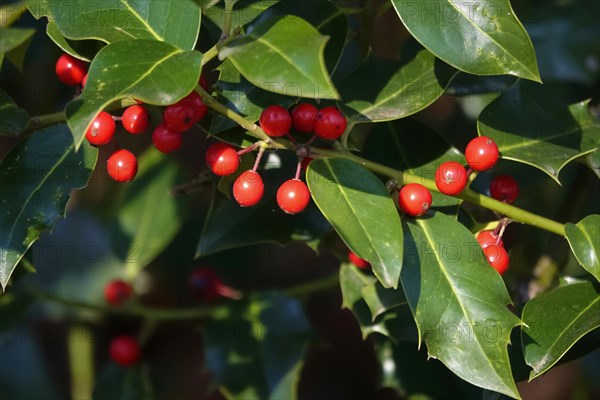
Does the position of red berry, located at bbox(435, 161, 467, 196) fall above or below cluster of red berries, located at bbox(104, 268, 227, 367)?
above

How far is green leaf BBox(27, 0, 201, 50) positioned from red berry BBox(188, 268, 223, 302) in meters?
0.78

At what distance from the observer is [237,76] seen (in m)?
1.01

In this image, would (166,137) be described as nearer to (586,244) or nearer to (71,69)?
(71,69)

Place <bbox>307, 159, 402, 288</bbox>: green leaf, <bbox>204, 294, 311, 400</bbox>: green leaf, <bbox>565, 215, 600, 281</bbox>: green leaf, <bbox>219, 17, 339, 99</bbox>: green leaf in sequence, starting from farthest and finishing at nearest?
<bbox>204, 294, 311, 400</bbox>: green leaf → <bbox>565, 215, 600, 281</bbox>: green leaf → <bbox>307, 159, 402, 288</bbox>: green leaf → <bbox>219, 17, 339, 99</bbox>: green leaf

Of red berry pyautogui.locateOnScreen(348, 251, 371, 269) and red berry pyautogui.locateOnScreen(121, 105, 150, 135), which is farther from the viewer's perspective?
red berry pyautogui.locateOnScreen(348, 251, 371, 269)

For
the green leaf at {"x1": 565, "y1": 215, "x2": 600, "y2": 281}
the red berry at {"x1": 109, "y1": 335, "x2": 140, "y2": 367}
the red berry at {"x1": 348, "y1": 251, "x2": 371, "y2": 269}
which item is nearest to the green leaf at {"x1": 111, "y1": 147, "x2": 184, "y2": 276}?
the red berry at {"x1": 109, "y1": 335, "x2": 140, "y2": 367}

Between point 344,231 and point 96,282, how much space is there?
1.02m

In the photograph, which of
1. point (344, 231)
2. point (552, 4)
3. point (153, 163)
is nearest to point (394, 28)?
point (552, 4)

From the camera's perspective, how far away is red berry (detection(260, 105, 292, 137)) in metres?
0.94

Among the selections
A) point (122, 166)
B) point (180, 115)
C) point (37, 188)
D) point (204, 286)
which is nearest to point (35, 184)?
point (37, 188)

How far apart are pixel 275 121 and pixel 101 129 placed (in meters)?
0.22

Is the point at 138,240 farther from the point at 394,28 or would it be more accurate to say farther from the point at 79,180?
the point at 394,28

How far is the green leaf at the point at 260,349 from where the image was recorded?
4.62 feet

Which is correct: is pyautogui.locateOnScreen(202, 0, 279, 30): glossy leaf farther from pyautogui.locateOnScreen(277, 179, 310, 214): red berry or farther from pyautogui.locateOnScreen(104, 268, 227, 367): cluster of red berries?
pyautogui.locateOnScreen(104, 268, 227, 367): cluster of red berries
